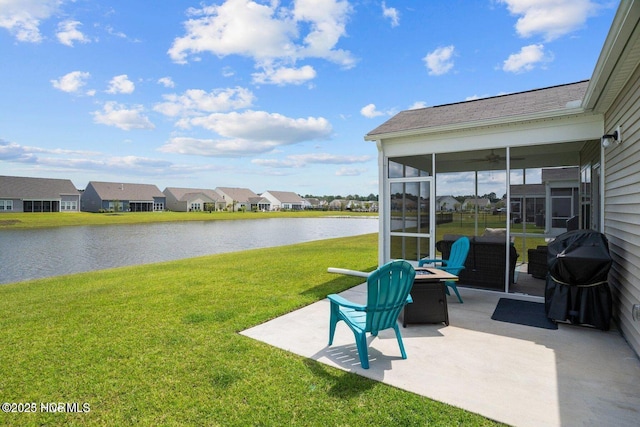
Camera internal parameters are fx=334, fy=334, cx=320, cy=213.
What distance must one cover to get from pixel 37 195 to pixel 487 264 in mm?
52042

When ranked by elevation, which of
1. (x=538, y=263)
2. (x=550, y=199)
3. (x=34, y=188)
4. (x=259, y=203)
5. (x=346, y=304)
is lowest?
(x=538, y=263)

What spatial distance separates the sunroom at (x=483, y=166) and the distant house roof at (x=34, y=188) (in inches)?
1950

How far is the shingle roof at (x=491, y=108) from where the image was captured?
5.46m

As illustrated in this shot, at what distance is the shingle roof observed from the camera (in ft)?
17.9

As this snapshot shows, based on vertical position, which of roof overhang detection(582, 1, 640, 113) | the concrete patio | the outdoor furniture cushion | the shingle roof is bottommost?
the concrete patio

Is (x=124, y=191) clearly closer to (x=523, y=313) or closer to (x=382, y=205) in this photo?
(x=382, y=205)

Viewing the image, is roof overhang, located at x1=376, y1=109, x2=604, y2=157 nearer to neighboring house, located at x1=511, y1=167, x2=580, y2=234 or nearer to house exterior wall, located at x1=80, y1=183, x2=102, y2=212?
neighboring house, located at x1=511, y1=167, x2=580, y2=234

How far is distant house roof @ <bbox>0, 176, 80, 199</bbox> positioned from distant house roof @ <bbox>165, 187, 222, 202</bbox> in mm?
17386

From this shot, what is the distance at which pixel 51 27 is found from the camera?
9758 mm

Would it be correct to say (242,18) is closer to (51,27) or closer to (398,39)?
(398,39)

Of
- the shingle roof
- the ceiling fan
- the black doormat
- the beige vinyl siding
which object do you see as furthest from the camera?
the ceiling fan

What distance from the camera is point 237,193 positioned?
7181 centimetres

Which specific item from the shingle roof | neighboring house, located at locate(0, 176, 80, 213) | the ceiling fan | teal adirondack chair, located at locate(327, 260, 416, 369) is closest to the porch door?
the shingle roof

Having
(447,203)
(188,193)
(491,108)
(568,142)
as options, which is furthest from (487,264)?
(188,193)
